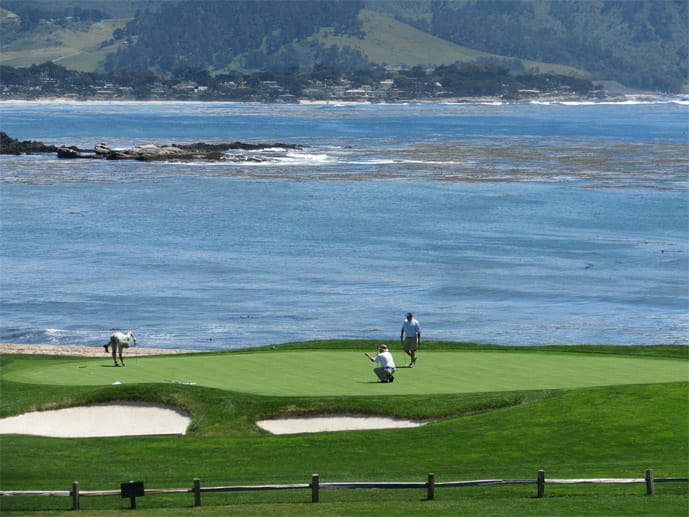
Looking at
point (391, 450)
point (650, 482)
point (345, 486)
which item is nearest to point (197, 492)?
point (345, 486)

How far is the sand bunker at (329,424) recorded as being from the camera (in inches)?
1054

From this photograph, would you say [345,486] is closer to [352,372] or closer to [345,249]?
[352,372]

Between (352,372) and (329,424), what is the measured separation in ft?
13.4

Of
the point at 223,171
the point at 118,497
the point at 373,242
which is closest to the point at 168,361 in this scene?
the point at 118,497

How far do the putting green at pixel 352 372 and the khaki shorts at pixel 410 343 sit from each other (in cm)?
51

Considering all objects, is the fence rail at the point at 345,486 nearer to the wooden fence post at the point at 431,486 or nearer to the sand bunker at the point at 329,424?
the wooden fence post at the point at 431,486

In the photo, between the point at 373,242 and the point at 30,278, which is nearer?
the point at 30,278

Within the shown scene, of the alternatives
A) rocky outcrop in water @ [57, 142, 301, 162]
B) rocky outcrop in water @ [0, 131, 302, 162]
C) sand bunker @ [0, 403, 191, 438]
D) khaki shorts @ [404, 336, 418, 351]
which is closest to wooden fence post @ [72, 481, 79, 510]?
sand bunker @ [0, 403, 191, 438]

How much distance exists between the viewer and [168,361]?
33.2m

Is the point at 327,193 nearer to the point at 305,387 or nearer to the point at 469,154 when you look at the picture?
the point at 469,154

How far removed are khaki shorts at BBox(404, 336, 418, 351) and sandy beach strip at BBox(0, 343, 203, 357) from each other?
12.5 meters

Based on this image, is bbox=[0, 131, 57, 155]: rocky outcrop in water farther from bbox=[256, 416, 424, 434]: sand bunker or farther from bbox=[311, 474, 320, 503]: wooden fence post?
bbox=[311, 474, 320, 503]: wooden fence post

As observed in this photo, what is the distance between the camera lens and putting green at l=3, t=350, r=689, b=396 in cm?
2922

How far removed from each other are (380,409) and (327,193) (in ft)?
254
